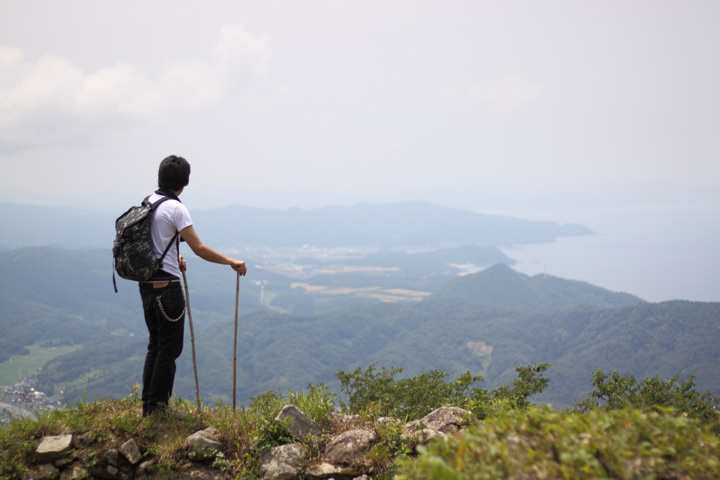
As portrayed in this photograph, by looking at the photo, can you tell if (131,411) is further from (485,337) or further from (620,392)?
(485,337)

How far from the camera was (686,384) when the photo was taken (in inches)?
576

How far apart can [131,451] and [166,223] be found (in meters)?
2.45

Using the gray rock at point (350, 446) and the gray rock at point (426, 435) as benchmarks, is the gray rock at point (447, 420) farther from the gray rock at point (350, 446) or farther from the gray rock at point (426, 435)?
the gray rock at point (350, 446)

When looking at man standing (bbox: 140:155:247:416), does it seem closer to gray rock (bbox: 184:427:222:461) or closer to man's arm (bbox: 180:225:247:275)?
man's arm (bbox: 180:225:247:275)

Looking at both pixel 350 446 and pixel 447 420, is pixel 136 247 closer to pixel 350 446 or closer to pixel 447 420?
pixel 350 446

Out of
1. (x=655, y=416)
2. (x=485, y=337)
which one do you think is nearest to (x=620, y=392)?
(x=655, y=416)

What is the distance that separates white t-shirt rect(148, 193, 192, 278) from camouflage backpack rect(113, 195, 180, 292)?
63mm

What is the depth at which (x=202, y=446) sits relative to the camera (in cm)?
471

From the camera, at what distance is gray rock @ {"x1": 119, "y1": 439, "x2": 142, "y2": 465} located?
15.2 ft

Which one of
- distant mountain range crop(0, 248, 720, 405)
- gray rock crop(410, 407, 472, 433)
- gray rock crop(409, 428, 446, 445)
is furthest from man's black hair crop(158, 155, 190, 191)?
distant mountain range crop(0, 248, 720, 405)

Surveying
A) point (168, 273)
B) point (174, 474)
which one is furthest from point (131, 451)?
point (168, 273)

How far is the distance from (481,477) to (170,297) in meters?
3.64

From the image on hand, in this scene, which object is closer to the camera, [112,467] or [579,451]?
[579,451]

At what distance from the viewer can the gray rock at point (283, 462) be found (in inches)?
178
